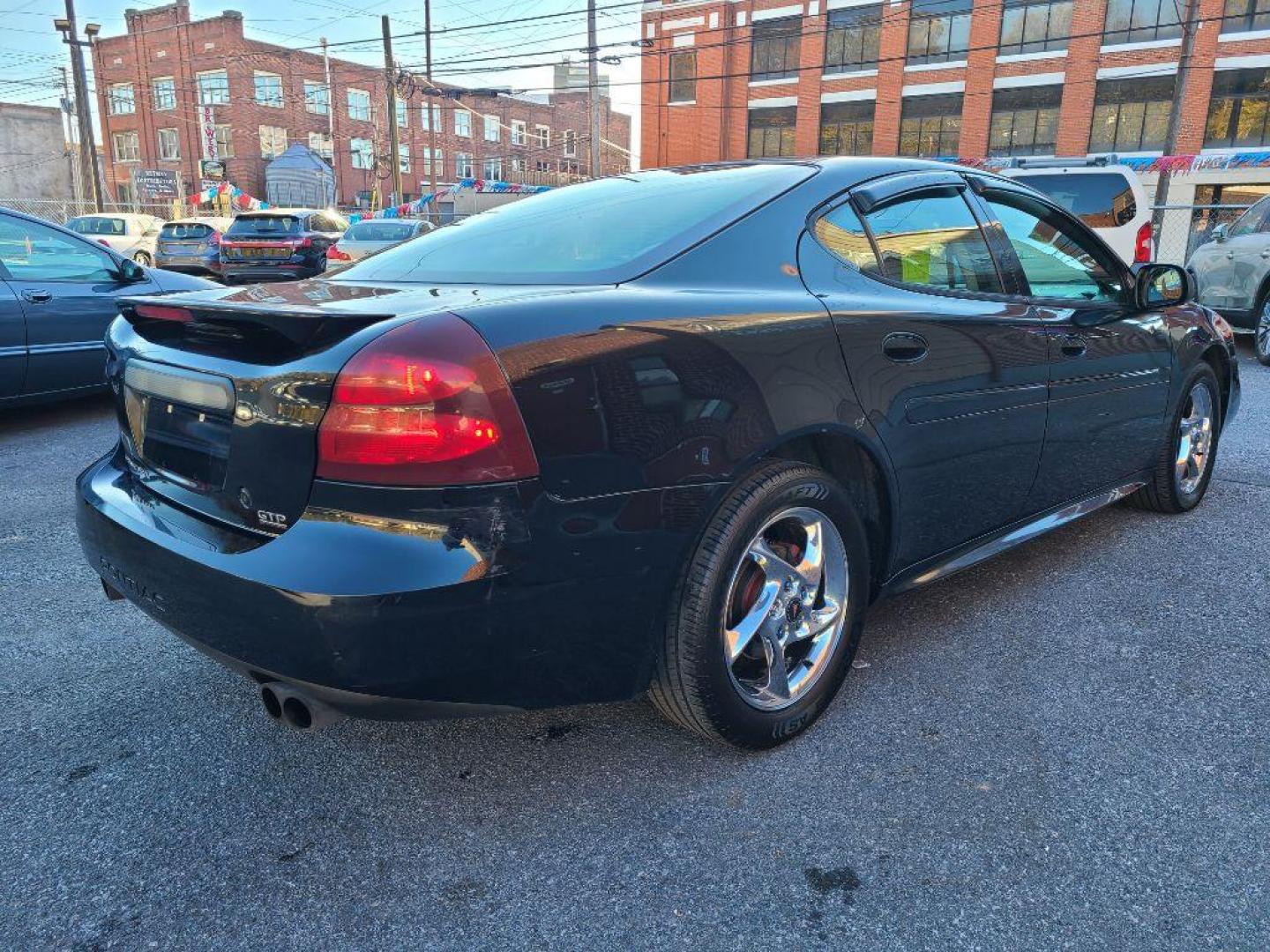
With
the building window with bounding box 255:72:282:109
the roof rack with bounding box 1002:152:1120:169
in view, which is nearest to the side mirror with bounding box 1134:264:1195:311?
the roof rack with bounding box 1002:152:1120:169

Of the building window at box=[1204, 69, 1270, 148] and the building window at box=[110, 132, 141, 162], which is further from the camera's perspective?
the building window at box=[110, 132, 141, 162]

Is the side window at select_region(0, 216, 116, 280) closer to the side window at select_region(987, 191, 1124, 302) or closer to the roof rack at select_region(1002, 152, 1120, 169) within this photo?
the side window at select_region(987, 191, 1124, 302)

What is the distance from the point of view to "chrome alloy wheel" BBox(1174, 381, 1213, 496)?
4.12 m

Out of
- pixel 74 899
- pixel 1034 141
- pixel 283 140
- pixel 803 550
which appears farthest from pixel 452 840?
pixel 283 140

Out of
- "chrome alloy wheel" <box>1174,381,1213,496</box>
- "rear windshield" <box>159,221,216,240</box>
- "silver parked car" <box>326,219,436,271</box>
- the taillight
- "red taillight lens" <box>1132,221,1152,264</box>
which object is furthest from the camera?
"rear windshield" <box>159,221,216,240</box>

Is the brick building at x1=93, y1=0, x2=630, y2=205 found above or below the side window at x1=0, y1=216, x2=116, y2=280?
above

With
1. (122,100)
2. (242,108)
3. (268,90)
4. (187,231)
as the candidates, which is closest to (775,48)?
(268,90)

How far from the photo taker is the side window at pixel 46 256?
574 cm

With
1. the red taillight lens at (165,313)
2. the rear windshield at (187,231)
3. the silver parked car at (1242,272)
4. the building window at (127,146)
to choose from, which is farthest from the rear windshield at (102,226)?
the building window at (127,146)

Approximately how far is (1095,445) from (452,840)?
272 cm

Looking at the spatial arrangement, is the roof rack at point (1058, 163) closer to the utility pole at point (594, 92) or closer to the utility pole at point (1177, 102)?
the utility pole at point (1177, 102)

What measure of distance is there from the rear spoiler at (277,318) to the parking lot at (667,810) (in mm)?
792

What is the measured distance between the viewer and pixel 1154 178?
2878 cm

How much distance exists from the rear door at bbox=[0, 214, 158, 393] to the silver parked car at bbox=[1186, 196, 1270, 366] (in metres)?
9.58
